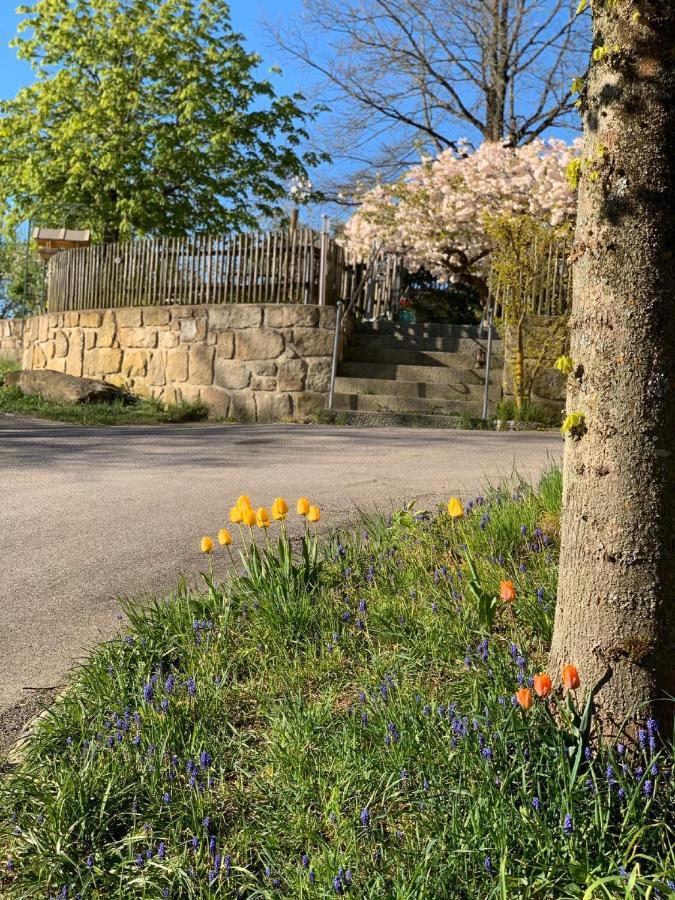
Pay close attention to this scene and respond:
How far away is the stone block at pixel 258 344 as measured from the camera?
45.5 ft

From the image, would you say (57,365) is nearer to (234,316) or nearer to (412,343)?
(234,316)

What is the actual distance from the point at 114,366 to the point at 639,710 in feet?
48.3

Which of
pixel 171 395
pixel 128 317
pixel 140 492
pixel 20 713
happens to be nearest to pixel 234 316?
pixel 171 395

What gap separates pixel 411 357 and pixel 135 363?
4693 mm

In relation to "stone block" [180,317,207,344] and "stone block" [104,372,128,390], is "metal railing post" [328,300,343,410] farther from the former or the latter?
"stone block" [104,372,128,390]

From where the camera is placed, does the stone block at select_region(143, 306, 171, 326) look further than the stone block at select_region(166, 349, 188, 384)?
Yes

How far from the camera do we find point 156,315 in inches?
614

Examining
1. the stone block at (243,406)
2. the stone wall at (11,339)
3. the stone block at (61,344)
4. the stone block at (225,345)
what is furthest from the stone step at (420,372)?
the stone wall at (11,339)

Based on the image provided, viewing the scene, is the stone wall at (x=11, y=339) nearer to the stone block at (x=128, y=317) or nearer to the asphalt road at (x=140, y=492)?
the stone block at (x=128, y=317)

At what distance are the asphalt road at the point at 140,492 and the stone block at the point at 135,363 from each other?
15.5 ft

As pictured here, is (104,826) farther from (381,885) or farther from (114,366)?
(114,366)

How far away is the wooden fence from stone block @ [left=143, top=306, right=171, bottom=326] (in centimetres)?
29

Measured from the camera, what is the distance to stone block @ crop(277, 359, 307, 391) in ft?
44.8

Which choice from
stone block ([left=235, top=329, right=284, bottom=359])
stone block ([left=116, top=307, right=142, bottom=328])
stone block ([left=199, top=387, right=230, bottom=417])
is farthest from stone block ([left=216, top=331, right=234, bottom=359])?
stone block ([left=116, top=307, right=142, bottom=328])
